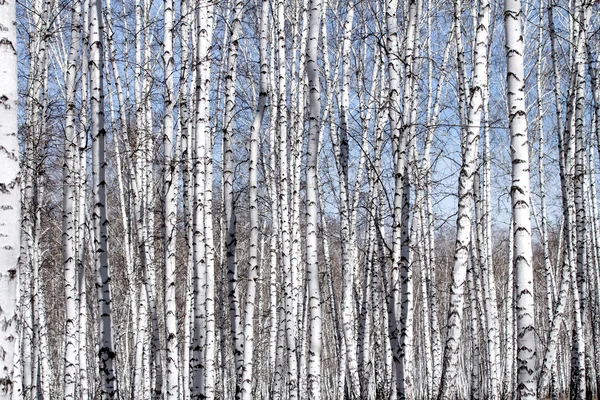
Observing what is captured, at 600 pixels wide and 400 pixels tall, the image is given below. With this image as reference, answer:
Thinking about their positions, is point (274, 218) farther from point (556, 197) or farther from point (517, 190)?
point (556, 197)

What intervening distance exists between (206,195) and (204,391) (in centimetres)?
233

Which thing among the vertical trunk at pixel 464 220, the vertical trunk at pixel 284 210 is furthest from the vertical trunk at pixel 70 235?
the vertical trunk at pixel 464 220

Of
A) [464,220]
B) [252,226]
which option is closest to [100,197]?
[252,226]

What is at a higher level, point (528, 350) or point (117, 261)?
point (117, 261)

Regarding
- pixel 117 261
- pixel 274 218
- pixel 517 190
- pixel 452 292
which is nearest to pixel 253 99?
pixel 274 218

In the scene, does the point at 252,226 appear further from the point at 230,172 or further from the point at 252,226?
the point at 230,172

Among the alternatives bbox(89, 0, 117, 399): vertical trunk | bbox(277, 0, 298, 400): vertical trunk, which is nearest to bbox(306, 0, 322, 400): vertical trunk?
bbox(277, 0, 298, 400): vertical trunk

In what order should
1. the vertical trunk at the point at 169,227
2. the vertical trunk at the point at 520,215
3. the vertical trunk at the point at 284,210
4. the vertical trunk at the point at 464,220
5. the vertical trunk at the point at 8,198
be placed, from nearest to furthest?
the vertical trunk at the point at 8,198 < the vertical trunk at the point at 520,215 < the vertical trunk at the point at 464,220 < the vertical trunk at the point at 169,227 < the vertical trunk at the point at 284,210

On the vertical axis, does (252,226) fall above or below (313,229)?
above

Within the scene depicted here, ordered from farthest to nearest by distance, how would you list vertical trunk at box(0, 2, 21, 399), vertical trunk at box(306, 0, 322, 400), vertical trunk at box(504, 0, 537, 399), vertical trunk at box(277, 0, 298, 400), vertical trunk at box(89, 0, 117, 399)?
vertical trunk at box(277, 0, 298, 400) < vertical trunk at box(89, 0, 117, 399) < vertical trunk at box(306, 0, 322, 400) < vertical trunk at box(504, 0, 537, 399) < vertical trunk at box(0, 2, 21, 399)

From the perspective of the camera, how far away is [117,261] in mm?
23641

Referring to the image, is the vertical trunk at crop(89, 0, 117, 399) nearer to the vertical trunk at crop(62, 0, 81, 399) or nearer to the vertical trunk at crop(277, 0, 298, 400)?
the vertical trunk at crop(62, 0, 81, 399)

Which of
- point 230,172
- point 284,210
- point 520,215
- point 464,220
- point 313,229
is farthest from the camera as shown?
point 284,210

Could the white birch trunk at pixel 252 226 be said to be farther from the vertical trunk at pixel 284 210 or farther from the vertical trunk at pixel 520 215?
the vertical trunk at pixel 520 215
